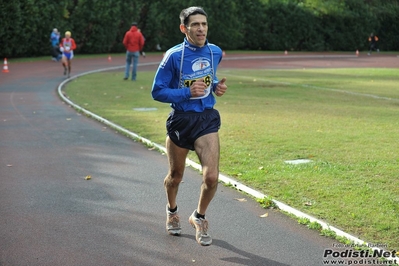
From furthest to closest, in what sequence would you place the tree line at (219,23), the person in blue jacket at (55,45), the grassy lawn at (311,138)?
the tree line at (219,23)
the person in blue jacket at (55,45)
the grassy lawn at (311,138)

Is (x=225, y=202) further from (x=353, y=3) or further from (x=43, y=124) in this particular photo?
(x=353, y=3)

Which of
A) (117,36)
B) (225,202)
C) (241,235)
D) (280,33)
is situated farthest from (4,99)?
(280,33)

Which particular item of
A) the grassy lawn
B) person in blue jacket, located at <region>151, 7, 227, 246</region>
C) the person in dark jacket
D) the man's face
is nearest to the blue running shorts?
person in blue jacket, located at <region>151, 7, 227, 246</region>

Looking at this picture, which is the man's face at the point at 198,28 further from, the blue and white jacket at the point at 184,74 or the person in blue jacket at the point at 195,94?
the blue and white jacket at the point at 184,74

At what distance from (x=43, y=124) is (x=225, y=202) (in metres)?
8.13

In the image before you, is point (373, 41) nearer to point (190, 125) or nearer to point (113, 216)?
point (113, 216)

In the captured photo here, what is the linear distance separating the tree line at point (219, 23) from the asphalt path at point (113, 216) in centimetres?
3090

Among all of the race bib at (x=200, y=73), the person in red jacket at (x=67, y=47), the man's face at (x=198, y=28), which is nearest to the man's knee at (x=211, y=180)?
the race bib at (x=200, y=73)

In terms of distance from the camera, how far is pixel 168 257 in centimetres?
607

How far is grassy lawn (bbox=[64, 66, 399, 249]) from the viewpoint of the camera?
7.61 meters

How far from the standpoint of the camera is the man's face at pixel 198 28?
6285 millimetres

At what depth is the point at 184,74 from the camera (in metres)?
6.45

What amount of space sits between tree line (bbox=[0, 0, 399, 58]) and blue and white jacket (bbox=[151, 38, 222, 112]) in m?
36.2

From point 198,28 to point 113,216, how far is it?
2.35m
